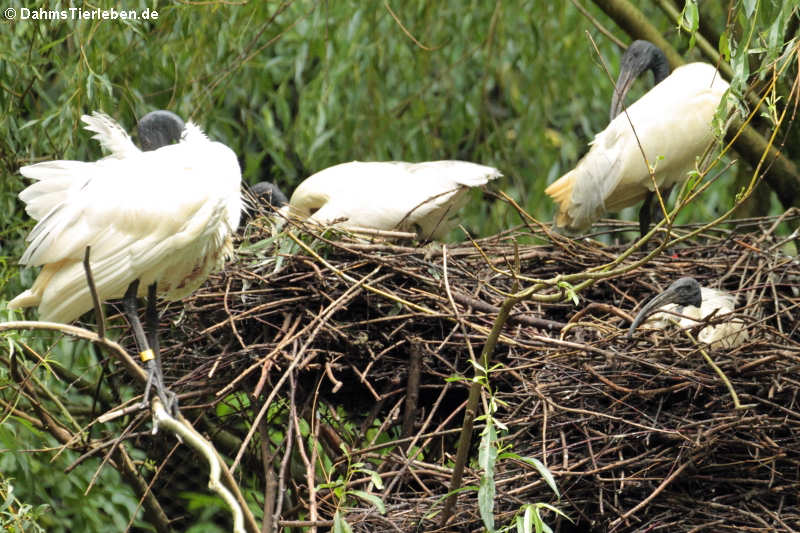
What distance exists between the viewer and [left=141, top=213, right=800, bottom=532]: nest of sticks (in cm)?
358

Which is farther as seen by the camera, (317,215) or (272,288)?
(317,215)

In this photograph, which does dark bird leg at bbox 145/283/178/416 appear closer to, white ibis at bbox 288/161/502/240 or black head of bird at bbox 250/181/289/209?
white ibis at bbox 288/161/502/240

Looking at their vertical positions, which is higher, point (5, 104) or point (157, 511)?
point (5, 104)

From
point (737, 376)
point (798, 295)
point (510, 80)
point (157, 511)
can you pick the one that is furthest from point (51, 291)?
point (510, 80)

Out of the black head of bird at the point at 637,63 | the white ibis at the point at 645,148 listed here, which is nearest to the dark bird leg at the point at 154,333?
the white ibis at the point at 645,148

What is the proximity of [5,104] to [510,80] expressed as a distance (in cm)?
267

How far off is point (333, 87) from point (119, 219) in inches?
94.3

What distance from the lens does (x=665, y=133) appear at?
5.02m

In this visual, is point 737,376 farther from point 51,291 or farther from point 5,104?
point 5,104

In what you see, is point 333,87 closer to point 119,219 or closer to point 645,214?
point 645,214

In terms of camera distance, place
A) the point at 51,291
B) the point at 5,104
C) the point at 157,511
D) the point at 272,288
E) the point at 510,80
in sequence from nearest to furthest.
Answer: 1. the point at 51,291
2. the point at 272,288
3. the point at 157,511
4. the point at 5,104
5. the point at 510,80

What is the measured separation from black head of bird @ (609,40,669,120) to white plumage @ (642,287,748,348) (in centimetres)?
145

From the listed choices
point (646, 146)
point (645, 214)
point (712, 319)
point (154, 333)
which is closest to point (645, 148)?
point (646, 146)

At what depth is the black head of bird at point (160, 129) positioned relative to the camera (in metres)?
4.32
